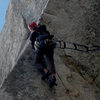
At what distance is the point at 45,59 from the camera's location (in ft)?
24.1

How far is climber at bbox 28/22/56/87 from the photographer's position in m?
6.86

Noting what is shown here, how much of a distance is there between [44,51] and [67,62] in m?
1.51

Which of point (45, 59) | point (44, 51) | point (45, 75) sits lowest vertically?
point (45, 75)

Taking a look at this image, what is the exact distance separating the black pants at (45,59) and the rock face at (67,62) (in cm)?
42

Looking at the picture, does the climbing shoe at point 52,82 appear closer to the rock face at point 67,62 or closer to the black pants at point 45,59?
→ the rock face at point 67,62

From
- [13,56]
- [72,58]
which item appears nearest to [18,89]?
[72,58]

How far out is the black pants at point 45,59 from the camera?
6.97 meters

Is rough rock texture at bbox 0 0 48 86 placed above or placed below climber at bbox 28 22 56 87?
below

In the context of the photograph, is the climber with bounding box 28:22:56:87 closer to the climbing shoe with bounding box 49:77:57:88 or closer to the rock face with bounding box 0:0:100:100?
the climbing shoe with bounding box 49:77:57:88

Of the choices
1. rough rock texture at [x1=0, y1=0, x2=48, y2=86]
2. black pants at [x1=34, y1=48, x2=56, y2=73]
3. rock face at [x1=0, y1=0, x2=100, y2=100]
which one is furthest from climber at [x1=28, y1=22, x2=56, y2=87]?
rough rock texture at [x1=0, y1=0, x2=48, y2=86]

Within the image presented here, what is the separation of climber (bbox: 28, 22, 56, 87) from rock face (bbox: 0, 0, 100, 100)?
43 centimetres

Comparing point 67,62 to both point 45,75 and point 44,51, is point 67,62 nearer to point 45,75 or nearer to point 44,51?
point 45,75

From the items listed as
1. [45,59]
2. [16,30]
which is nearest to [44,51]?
[45,59]

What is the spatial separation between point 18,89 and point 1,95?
0.54m
